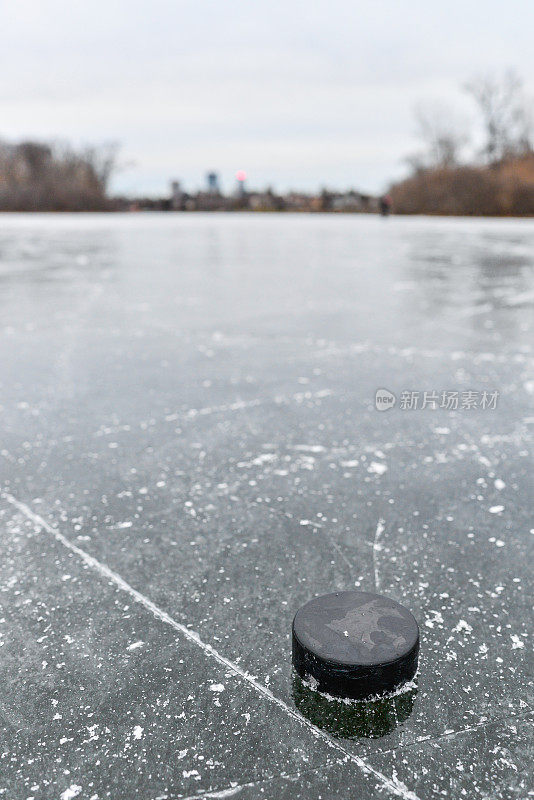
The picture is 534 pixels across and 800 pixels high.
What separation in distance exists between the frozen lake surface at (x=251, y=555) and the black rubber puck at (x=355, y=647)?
5 cm

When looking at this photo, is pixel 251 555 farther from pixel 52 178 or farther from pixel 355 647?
Answer: pixel 52 178

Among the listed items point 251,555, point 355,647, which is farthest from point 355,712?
point 251,555

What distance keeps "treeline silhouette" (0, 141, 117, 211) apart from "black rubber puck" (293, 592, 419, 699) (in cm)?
4913

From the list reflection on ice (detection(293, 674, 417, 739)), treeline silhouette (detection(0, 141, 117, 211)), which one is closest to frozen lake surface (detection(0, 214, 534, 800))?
reflection on ice (detection(293, 674, 417, 739))

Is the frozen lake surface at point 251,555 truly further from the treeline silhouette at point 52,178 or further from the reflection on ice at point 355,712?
the treeline silhouette at point 52,178

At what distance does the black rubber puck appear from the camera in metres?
Answer: 1.42

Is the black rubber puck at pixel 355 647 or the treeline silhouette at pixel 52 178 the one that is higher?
the treeline silhouette at pixel 52 178

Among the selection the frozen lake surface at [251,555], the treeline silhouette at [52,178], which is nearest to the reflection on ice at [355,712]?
the frozen lake surface at [251,555]

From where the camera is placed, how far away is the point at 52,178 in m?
50.5

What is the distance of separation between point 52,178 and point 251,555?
54.1 metres

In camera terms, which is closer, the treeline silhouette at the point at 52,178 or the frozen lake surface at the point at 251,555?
the frozen lake surface at the point at 251,555

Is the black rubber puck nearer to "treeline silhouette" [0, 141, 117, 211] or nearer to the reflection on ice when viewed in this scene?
the reflection on ice

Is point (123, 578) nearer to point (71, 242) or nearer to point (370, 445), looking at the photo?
point (370, 445)

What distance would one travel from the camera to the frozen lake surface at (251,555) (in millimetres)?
1339
